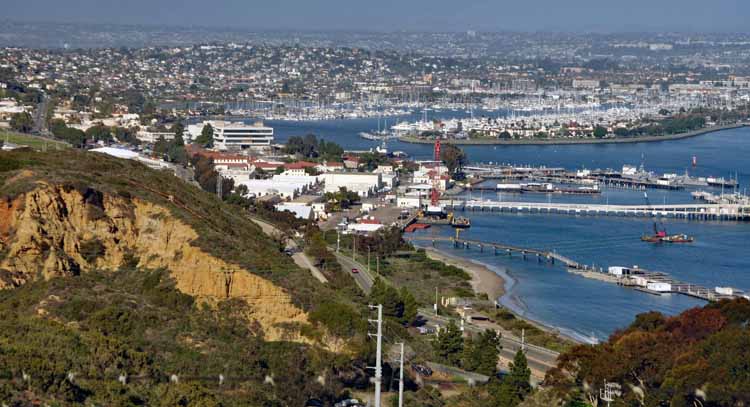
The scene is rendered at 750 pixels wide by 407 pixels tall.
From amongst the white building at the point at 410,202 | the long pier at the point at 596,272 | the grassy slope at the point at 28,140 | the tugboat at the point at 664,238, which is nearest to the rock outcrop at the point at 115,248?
the long pier at the point at 596,272

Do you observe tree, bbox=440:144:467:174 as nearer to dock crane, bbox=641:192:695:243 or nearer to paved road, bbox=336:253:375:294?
dock crane, bbox=641:192:695:243

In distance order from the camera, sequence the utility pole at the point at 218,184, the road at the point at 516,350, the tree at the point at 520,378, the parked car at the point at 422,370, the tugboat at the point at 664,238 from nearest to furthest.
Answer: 1. the tree at the point at 520,378
2. the parked car at the point at 422,370
3. the road at the point at 516,350
4. the tugboat at the point at 664,238
5. the utility pole at the point at 218,184

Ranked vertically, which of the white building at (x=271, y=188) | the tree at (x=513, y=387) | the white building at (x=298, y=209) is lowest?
the white building at (x=271, y=188)

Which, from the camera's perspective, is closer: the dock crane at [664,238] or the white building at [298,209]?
the dock crane at [664,238]

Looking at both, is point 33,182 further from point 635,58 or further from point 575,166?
Result: point 635,58

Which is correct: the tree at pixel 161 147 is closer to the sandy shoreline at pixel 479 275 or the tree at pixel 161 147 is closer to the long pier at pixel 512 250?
the long pier at pixel 512 250

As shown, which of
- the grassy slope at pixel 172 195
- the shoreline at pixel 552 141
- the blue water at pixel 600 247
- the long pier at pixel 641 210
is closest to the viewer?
the grassy slope at pixel 172 195

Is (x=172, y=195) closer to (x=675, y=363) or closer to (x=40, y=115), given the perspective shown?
(x=675, y=363)

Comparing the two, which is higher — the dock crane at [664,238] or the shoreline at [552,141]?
the dock crane at [664,238]

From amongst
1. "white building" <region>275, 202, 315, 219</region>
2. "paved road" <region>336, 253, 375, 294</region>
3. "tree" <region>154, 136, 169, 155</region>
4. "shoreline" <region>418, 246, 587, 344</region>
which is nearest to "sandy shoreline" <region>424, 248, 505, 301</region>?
"shoreline" <region>418, 246, 587, 344</region>
